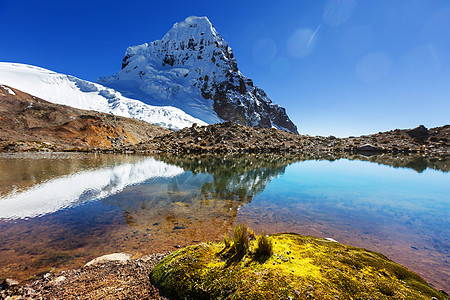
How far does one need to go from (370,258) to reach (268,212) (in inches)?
197

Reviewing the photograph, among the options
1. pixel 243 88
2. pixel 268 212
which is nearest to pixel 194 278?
pixel 268 212

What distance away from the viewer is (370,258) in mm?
3066

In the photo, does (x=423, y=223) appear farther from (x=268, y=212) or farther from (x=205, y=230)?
(x=205, y=230)

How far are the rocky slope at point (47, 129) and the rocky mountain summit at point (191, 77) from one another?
226ft

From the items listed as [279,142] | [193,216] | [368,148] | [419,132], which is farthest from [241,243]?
[419,132]

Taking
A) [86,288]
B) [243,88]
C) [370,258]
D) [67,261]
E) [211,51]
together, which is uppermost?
[211,51]

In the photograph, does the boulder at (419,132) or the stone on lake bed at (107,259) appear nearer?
the stone on lake bed at (107,259)

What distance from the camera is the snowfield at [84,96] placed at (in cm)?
8712

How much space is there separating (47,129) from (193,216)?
166ft

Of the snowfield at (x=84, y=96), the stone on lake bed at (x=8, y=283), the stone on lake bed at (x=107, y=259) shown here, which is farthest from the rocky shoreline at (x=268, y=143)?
the snowfield at (x=84, y=96)

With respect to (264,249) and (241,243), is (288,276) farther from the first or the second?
(241,243)

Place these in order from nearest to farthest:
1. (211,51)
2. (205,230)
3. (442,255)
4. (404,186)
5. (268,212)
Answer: (442,255) → (205,230) → (268,212) → (404,186) → (211,51)

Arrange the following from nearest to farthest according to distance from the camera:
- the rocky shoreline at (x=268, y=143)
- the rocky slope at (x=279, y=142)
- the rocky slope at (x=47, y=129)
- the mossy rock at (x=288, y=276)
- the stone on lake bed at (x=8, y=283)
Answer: the mossy rock at (x=288, y=276)
the stone on lake bed at (x=8, y=283)
the rocky slope at (x=47, y=129)
the rocky shoreline at (x=268, y=143)
the rocky slope at (x=279, y=142)

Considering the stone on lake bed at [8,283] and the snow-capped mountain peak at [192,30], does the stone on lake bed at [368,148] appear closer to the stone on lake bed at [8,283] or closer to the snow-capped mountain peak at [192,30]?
the stone on lake bed at [8,283]
